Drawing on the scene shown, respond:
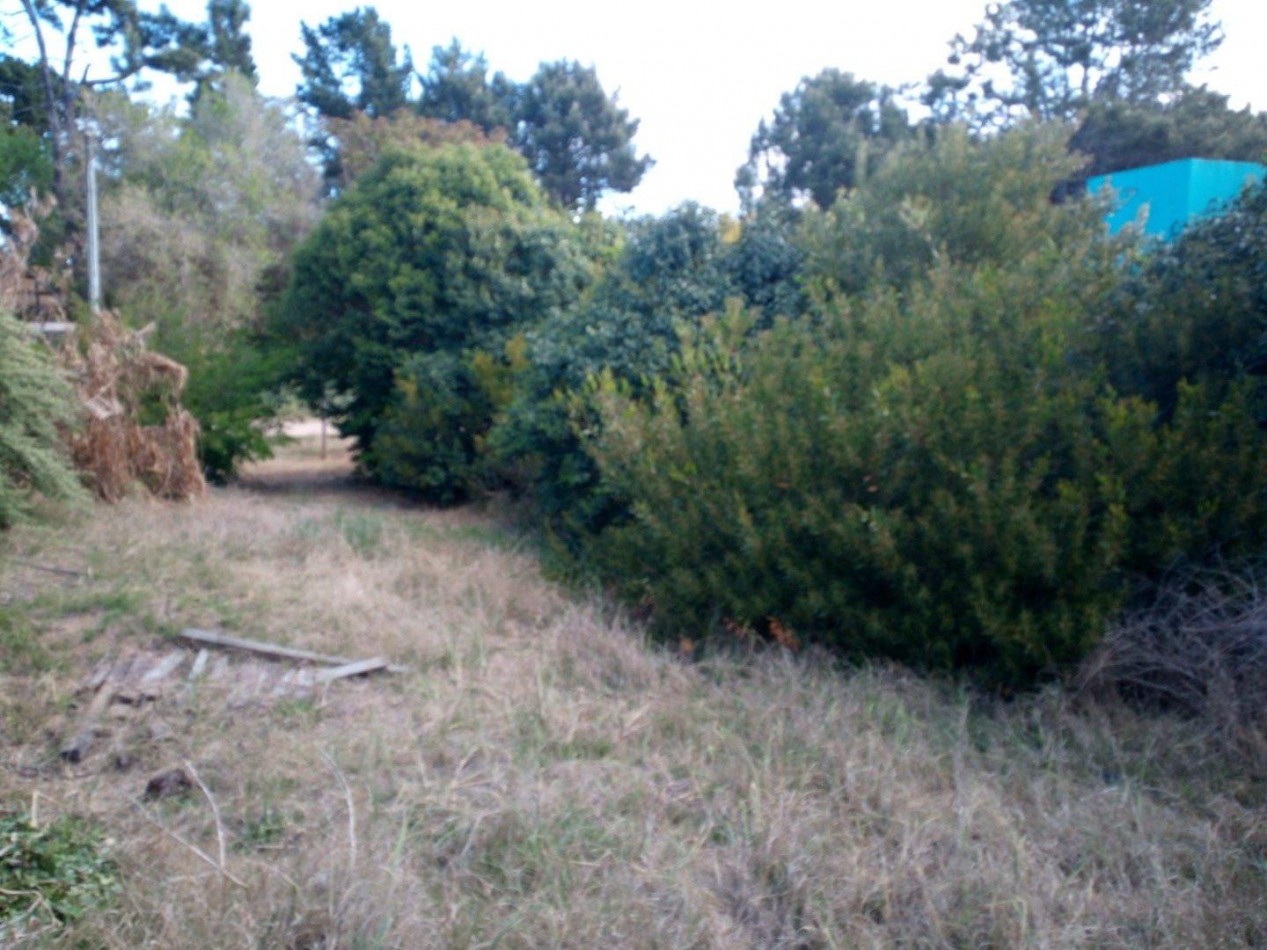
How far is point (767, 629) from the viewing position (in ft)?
27.9

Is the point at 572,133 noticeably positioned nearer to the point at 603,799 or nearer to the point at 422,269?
the point at 422,269

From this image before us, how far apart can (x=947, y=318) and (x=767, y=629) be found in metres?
2.51

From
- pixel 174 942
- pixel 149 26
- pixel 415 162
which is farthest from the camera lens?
pixel 149 26

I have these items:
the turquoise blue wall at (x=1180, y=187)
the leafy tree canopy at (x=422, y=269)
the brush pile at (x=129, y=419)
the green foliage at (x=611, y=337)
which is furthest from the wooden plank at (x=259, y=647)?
the turquoise blue wall at (x=1180, y=187)

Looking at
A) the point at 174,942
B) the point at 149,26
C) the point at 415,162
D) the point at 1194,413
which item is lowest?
the point at 174,942

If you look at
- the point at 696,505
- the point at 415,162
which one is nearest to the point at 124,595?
the point at 696,505

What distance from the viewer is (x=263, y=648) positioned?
7914 millimetres

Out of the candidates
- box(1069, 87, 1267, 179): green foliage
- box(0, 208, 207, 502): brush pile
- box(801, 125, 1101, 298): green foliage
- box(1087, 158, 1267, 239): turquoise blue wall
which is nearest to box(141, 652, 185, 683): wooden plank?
box(0, 208, 207, 502): brush pile

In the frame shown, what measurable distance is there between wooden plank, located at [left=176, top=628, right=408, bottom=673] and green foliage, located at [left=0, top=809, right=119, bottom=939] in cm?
289

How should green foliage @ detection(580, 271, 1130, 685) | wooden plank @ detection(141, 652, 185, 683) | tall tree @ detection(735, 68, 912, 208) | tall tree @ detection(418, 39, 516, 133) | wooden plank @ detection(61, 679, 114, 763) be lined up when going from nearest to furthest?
wooden plank @ detection(61, 679, 114, 763) → green foliage @ detection(580, 271, 1130, 685) → wooden plank @ detection(141, 652, 185, 683) → tall tree @ detection(735, 68, 912, 208) → tall tree @ detection(418, 39, 516, 133)

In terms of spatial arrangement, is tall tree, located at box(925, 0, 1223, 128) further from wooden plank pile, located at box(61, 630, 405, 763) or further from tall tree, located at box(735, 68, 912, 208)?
wooden plank pile, located at box(61, 630, 405, 763)

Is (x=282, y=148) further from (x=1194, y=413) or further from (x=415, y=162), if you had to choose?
(x=1194, y=413)

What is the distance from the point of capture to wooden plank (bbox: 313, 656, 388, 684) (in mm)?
7441

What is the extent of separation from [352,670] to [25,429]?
17.7 ft
